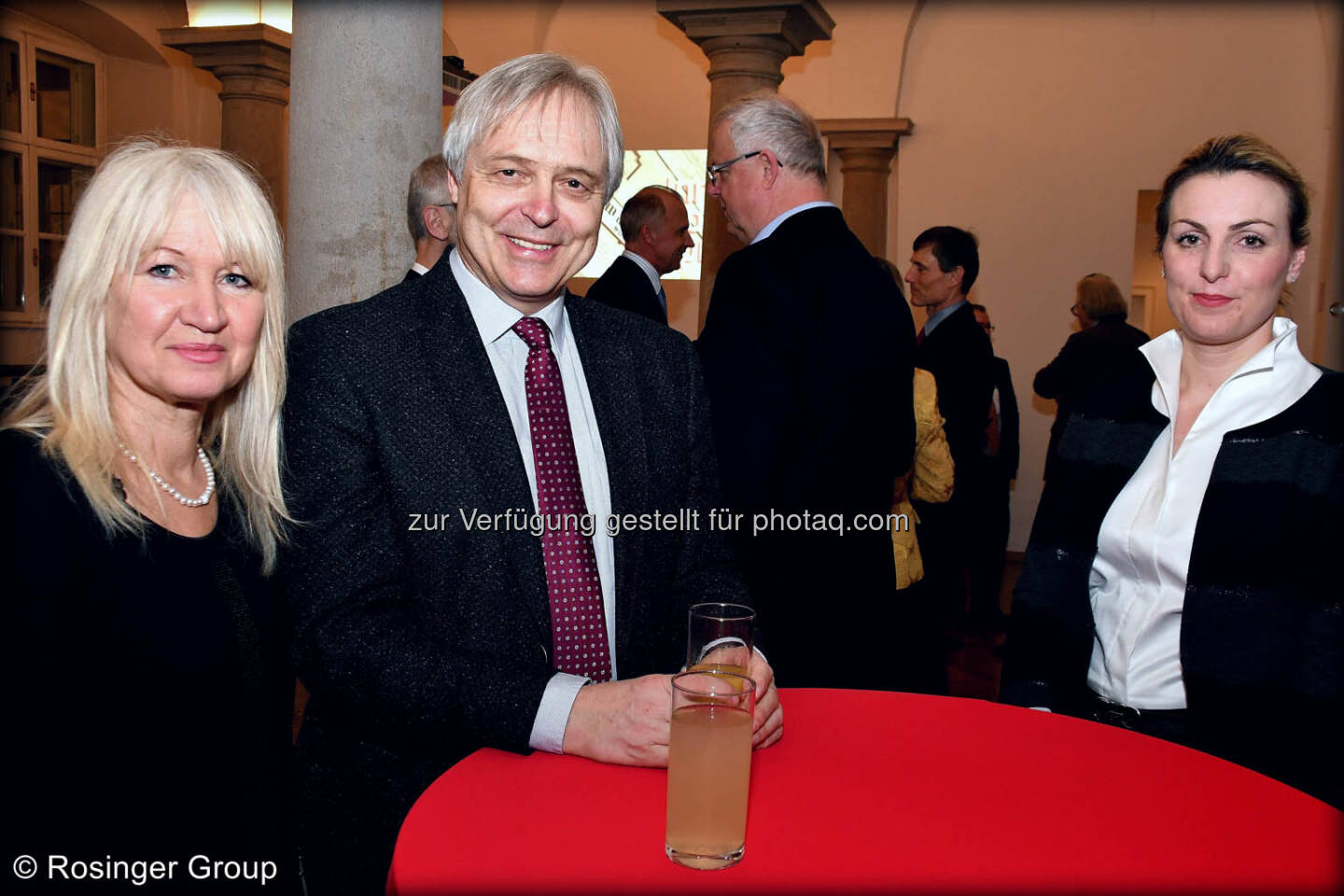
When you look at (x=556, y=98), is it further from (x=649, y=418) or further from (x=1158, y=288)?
(x=1158, y=288)

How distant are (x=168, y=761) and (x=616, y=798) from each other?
0.53m

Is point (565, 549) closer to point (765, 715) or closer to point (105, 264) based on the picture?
point (765, 715)

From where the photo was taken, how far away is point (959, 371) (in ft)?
14.5

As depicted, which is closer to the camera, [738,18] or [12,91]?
[738,18]

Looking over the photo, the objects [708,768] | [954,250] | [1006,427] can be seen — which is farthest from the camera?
[1006,427]

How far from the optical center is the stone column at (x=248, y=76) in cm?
689

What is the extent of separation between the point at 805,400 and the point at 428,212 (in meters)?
1.18

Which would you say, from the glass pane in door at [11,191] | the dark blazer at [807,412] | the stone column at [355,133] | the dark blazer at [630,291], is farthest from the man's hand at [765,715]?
the glass pane in door at [11,191]

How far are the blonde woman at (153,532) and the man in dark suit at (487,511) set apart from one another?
3.0 inches

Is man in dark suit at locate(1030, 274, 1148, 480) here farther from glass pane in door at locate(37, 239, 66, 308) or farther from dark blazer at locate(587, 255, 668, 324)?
glass pane in door at locate(37, 239, 66, 308)

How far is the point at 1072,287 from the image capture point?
27.5 ft

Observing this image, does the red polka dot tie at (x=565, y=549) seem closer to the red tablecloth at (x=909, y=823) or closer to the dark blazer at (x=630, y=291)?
the red tablecloth at (x=909, y=823)

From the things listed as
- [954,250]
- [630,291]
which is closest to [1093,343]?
[954,250]

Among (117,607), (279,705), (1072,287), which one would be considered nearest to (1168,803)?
(279,705)
